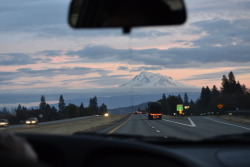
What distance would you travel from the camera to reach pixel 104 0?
300cm

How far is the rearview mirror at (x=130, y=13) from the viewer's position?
304 centimetres

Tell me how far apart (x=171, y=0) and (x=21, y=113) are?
16450 centimetres

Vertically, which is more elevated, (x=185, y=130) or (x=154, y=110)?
(x=154, y=110)

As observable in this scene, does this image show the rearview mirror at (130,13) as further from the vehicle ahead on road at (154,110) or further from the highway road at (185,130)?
the vehicle ahead on road at (154,110)

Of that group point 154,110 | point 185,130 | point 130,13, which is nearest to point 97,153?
point 130,13

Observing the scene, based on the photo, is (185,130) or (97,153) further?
(185,130)

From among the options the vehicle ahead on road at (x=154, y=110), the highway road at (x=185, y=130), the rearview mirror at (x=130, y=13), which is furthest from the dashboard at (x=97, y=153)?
the vehicle ahead on road at (x=154, y=110)

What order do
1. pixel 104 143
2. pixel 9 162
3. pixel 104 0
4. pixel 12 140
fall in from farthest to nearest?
pixel 104 0, pixel 104 143, pixel 12 140, pixel 9 162

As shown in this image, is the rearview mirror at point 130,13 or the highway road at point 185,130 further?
the highway road at point 185,130

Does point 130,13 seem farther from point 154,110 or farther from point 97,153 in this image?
point 154,110

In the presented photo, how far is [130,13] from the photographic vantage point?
3064 millimetres

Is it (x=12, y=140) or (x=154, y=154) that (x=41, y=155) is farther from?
(x=154, y=154)

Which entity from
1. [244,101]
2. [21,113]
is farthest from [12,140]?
[244,101]

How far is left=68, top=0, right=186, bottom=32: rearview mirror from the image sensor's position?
9.97 feet
